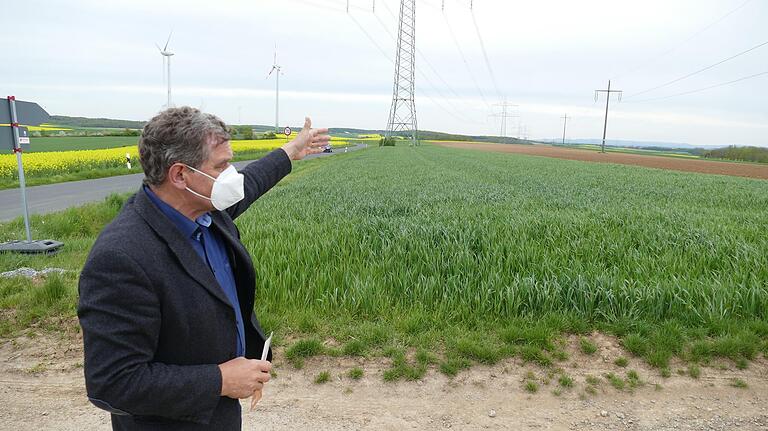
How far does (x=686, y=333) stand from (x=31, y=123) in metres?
9.73

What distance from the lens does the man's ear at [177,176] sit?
66.4 inches

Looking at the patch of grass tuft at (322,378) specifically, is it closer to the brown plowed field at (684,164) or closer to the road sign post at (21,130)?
the road sign post at (21,130)

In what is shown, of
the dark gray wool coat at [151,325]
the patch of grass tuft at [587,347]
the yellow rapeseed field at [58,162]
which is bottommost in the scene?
the patch of grass tuft at [587,347]

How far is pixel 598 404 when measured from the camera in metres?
3.63

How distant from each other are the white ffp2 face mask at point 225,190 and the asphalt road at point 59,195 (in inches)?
527

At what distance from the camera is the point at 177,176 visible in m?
1.71

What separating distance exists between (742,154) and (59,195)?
9020 centimetres

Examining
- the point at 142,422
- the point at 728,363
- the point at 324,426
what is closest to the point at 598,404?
the point at 728,363

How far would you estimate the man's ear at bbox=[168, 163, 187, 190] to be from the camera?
169 cm

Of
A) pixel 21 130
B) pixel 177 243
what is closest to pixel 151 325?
pixel 177 243

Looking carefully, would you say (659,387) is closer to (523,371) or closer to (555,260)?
(523,371)

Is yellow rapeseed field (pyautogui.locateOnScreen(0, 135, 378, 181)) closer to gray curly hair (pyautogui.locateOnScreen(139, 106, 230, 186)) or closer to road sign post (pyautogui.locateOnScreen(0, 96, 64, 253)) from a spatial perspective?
road sign post (pyautogui.locateOnScreen(0, 96, 64, 253))

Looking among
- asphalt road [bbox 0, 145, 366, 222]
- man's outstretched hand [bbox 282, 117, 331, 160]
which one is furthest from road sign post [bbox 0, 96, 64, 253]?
man's outstretched hand [bbox 282, 117, 331, 160]

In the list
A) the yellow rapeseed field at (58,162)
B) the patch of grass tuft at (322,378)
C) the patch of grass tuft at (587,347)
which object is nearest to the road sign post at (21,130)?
the patch of grass tuft at (322,378)
